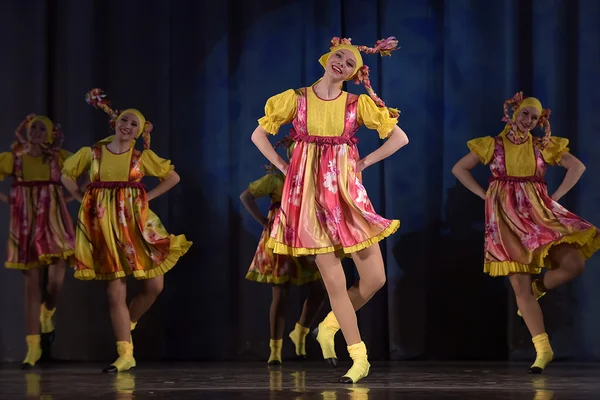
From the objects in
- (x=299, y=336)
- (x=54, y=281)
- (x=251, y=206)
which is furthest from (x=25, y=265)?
(x=299, y=336)

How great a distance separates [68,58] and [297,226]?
10.2 feet

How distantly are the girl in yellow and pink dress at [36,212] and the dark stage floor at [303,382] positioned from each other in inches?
22.9

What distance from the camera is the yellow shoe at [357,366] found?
4.05 metres

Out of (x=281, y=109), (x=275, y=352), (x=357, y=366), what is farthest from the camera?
(x=275, y=352)

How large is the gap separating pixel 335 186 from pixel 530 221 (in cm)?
142

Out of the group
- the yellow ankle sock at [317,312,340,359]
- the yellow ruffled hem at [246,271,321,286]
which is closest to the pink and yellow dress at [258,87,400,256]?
the yellow ankle sock at [317,312,340,359]

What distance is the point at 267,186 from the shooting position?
230 inches

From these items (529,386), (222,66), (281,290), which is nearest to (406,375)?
(529,386)

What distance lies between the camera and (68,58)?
6.61 m

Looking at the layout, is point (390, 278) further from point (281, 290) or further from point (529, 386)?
point (529, 386)

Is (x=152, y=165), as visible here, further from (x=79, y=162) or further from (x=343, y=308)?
(x=343, y=308)

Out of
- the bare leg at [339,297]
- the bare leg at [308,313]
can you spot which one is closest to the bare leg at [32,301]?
the bare leg at [308,313]

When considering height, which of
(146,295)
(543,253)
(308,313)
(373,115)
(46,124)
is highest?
(46,124)

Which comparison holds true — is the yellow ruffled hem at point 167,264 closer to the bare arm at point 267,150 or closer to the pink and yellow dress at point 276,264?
the pink and yellow dress at point 276,264
